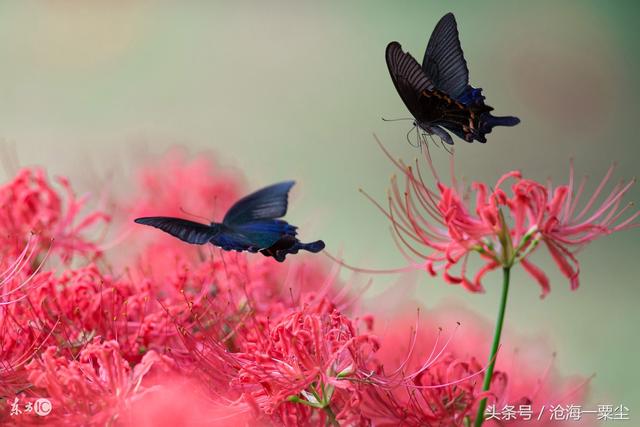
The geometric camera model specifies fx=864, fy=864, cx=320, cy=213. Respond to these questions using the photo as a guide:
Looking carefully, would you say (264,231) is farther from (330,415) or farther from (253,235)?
(330,415)

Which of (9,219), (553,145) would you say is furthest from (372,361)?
(553,145)

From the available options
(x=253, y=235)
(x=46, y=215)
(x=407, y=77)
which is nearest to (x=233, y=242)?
(x=253, y=235)

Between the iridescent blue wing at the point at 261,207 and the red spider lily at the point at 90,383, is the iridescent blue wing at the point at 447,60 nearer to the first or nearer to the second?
the iridescent blue wing at the point at 261,207

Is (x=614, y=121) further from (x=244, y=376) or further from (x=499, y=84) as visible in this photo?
(x=244, y=376)
